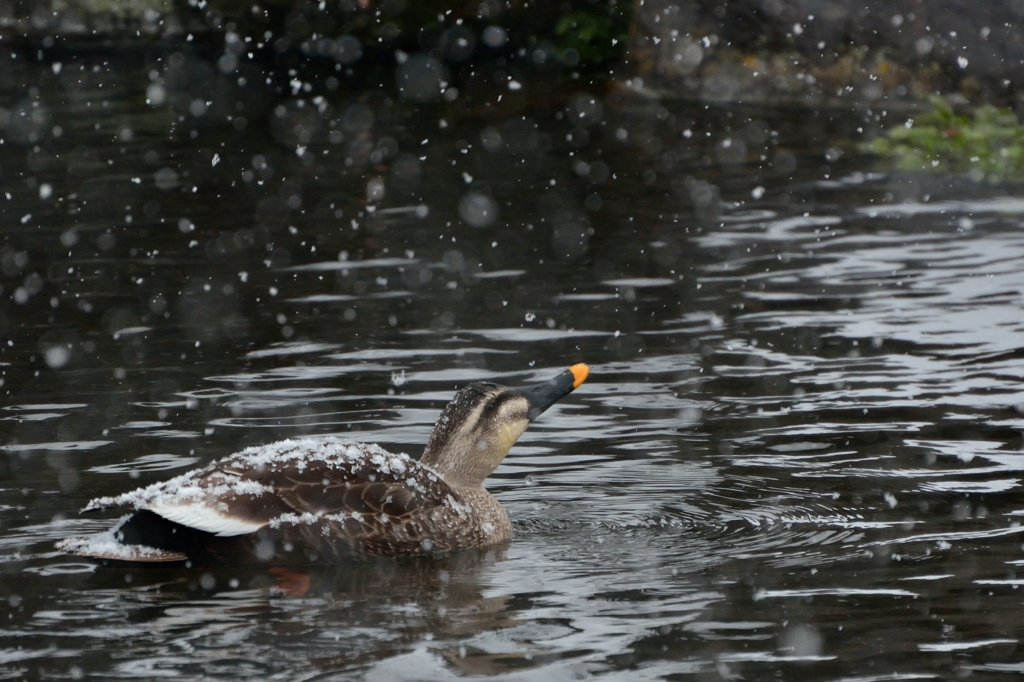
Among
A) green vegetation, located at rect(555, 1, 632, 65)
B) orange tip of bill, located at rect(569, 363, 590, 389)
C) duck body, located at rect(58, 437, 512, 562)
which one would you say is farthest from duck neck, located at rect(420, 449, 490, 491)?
green vegetation, located at rect(555, 1, 632, 65)

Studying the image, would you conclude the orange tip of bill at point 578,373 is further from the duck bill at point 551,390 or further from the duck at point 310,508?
the duck at point 310,508

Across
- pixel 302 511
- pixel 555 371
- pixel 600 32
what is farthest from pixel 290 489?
pixel 600 32

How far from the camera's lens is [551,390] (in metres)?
8.15

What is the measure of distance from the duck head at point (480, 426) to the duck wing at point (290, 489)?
0.41 metres

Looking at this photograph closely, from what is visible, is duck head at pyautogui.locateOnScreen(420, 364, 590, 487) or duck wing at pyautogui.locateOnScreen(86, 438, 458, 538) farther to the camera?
duck head at pyautogui.locateOnScreen(420, 364, 590, 487)

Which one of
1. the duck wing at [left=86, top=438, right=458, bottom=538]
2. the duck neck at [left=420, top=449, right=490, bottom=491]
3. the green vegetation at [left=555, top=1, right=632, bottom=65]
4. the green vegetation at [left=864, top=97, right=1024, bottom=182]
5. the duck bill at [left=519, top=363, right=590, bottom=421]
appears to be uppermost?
the green vegetation at [left=555, top=1, right=632, bottom=65]

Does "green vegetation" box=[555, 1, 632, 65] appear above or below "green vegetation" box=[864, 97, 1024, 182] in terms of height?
above

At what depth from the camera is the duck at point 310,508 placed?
6.85 meters

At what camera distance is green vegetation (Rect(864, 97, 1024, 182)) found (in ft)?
55.8

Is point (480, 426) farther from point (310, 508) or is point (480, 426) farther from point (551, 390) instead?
point (310, 508)

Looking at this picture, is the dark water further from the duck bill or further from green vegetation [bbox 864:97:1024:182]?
green vegetation [bbox 864:97:1024:182]

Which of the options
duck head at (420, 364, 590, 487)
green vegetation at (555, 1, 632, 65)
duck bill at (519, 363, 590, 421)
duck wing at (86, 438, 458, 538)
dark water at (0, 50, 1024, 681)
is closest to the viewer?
dark water at (0, 50, 1024, 681)

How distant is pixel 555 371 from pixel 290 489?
363 cm

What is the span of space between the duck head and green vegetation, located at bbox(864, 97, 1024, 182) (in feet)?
32.7
